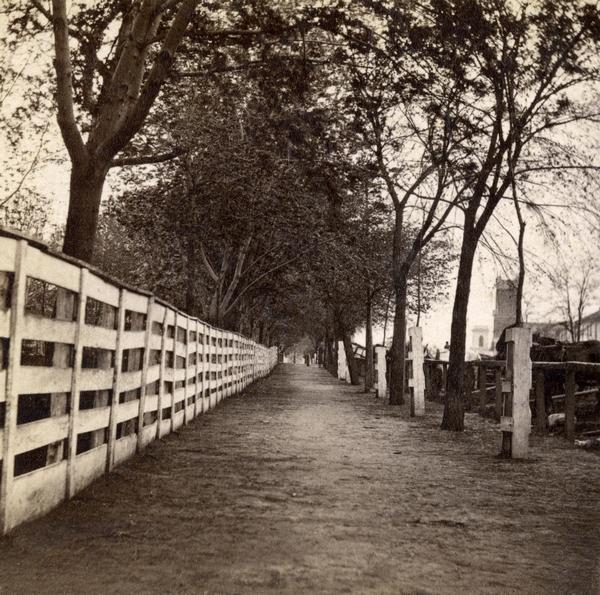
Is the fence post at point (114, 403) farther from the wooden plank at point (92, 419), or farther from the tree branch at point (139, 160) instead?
the tree branch at point (139, 160)

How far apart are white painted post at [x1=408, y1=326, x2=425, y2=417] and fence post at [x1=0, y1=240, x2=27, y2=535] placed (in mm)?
10550

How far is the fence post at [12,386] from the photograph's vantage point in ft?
12.3

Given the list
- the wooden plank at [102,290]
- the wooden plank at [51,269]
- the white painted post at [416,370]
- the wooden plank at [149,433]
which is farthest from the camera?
the white painted post at [416,370]

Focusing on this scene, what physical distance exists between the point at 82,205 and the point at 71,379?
15.4ft

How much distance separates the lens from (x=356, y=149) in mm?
16297

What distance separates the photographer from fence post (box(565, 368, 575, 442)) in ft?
33.0

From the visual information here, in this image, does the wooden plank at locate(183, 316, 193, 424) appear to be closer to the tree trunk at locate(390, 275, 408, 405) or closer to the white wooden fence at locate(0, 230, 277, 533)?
the white wooden fence at locate(0, 230, 277, 533)

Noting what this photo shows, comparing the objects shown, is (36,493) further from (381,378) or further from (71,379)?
(381,378)

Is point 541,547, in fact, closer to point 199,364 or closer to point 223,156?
point 199,364

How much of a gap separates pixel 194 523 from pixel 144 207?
18220mm

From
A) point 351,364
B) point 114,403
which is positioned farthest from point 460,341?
point 351,364

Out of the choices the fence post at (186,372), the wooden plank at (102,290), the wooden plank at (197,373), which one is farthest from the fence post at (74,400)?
the wooden plank at (197,373)

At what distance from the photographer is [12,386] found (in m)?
3.77

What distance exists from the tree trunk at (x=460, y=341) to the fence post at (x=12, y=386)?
8760 millimetres
